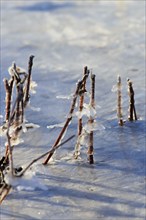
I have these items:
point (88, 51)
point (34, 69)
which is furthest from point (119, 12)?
point (34, 69)

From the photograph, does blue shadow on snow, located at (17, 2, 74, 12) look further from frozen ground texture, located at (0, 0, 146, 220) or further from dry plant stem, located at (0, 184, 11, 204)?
dry plant stem, located at (0, 184, 11, 204)

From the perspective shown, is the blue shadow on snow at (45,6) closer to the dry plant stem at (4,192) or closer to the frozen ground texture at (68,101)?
the frozen ground texture at (68,101)

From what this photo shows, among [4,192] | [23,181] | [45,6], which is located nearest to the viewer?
[23,181]

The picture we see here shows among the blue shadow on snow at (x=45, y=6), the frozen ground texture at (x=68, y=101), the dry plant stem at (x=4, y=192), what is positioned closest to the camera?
the dry plant stem at (x=4, y=192)

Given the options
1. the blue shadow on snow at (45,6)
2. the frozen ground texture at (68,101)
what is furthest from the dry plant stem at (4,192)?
the blue shadow on snow at (45,6)

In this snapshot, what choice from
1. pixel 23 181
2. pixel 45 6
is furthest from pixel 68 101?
pixel 45 6

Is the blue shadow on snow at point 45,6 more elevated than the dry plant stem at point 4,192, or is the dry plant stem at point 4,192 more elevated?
the blue shadow on snow at point 45,6

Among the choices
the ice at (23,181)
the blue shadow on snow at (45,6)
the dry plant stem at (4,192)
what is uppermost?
the blue shadow on snow at (45,6)

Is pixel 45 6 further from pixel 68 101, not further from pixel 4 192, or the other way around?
pixel 4 192

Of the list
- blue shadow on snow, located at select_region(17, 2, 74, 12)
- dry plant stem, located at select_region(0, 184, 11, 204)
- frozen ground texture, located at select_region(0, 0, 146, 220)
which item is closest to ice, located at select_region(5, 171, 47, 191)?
frozen ground texture, located at select_region(0, 0, 146, 220)

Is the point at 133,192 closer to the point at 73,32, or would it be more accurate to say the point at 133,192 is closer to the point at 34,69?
the point at 34,69
